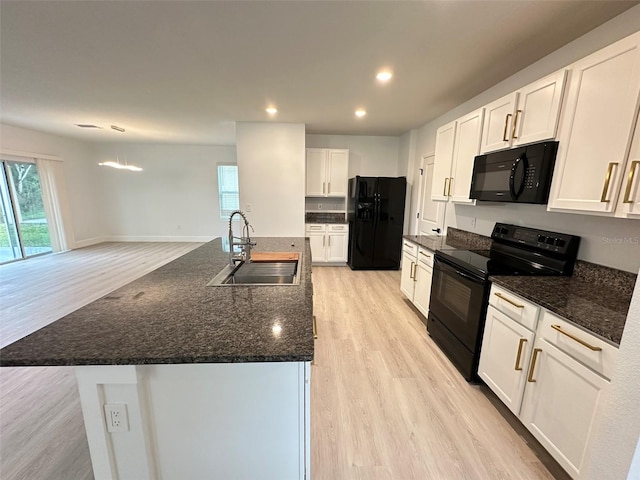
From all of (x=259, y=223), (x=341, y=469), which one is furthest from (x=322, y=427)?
(x=259, y=223)

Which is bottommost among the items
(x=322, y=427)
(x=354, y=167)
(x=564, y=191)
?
(x=322, y=427)

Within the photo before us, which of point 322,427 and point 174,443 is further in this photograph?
point 322,427

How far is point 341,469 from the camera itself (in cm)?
140

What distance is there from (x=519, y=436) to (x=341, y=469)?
1.16 metres

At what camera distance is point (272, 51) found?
208cm

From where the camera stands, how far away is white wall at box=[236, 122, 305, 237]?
4.29 m

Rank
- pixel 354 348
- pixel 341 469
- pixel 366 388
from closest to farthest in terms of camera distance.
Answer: pixel 341 469 < pixel 366 388 < pixel 354 348

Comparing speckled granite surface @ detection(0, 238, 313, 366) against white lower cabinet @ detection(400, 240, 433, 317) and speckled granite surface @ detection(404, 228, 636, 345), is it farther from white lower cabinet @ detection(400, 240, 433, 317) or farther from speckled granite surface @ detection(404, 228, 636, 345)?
white lower cabinet @ detection(400, 240, 433, 317)

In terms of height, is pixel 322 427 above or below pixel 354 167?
below

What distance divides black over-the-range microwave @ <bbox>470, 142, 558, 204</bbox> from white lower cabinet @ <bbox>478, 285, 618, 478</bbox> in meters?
0.73

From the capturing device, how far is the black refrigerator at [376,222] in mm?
4566

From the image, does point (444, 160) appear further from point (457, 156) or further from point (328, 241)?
point (328, 241)

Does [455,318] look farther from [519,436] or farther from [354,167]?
[354,167]

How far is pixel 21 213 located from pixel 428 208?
765cm
